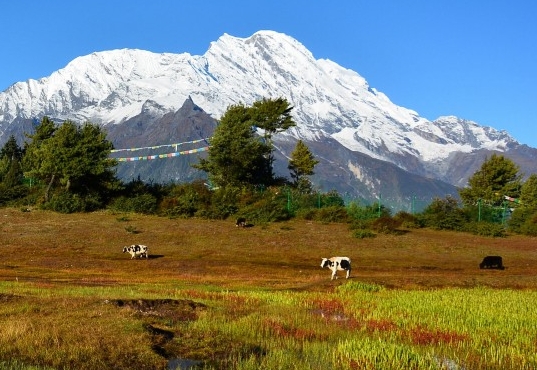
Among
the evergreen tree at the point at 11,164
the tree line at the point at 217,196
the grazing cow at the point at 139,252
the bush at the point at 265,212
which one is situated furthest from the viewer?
the evergreen tree at the point at 11,164

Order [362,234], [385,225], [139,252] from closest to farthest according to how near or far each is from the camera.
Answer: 1. [139,252]
2. [362,234]
3. [385,225]

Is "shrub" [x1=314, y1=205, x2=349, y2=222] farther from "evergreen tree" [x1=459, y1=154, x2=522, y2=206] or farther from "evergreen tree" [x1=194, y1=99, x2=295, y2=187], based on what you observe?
"evergreen tree" [x1=459, y1=154, x2=522, y2=206]

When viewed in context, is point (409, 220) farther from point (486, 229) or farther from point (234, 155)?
point (234, 155)

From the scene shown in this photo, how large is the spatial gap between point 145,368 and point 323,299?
41.9ft

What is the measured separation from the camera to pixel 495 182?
10112 centimetres

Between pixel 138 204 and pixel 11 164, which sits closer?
pixel 138 204

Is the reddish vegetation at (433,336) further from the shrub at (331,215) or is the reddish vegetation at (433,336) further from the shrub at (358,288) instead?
the shrub at (331,215)

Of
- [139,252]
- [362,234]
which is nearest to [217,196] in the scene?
[362,234]

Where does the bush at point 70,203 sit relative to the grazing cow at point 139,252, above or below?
above

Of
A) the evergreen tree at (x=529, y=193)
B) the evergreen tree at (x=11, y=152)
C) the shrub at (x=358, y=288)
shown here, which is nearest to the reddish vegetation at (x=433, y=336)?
the shrub at (x=358, y=288)

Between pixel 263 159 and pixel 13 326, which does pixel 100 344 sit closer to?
pixel 13 326

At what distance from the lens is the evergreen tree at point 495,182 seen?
326ft

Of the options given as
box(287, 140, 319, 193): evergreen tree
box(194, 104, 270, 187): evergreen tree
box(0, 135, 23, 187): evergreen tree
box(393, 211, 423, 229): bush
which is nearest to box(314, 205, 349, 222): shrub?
box(393, 211, 423, 229): bush

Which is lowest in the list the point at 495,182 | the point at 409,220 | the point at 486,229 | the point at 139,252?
the point at 139,252
